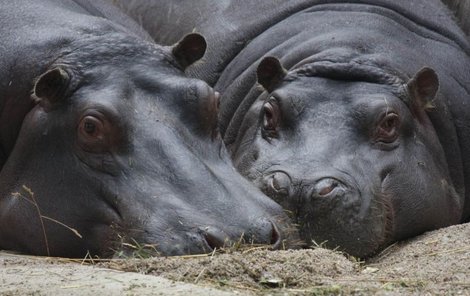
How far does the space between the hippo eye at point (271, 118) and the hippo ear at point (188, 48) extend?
41.6 inches

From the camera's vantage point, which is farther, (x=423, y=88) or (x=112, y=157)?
(x=423, y=88)

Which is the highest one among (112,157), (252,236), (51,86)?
(51,86)

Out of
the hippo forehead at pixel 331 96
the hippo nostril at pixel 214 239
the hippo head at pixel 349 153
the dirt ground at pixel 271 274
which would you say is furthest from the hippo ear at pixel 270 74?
the hippo nostril at pixel 214 239

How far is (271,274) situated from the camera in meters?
5.07


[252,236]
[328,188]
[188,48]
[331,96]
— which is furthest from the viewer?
[331,96]

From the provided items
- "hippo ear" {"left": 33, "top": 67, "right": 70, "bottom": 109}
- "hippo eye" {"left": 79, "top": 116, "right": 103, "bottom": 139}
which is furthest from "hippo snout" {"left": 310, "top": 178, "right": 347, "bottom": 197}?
"hippo ear" {"left": 33, "top": 67, "right": 70, "bottom": 109}

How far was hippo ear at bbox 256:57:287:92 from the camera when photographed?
25.0 ft

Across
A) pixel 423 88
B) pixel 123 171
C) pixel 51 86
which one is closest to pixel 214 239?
pixel 123 171

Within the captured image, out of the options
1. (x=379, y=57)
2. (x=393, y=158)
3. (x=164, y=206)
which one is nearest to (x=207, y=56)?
(x=379, y=57)

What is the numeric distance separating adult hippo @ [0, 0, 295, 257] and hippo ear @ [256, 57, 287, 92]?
4.08ft

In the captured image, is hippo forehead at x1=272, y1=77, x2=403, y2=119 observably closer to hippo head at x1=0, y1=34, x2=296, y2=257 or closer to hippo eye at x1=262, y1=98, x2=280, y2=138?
hippo eye at x1=262, y1=98, x2=280, y2=138

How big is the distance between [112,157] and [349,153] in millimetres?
1737

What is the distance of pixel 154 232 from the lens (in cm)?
550

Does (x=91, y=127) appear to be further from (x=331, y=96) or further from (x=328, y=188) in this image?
(x=331, y=96)
